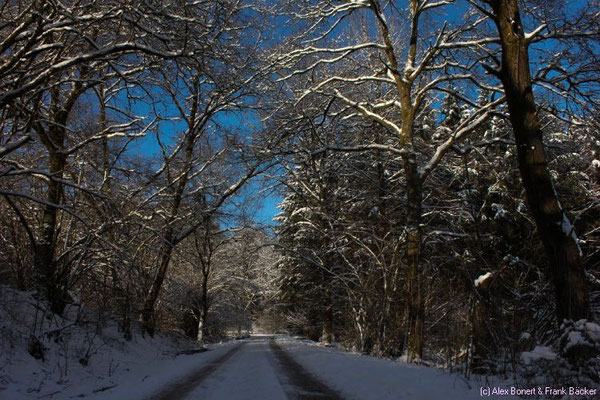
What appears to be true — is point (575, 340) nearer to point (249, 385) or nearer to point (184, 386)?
point (249, 385)

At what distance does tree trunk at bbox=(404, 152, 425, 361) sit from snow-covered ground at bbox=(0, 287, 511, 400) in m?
1.92

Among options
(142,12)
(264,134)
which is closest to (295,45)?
(264,134)

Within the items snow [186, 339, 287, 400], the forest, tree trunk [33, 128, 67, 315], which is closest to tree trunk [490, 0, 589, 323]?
the forest

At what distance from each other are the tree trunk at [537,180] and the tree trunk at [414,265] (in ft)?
14.8

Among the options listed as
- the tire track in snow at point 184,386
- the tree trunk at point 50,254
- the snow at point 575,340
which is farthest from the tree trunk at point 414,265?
the tree trunk at point 50,254

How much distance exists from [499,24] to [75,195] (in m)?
9.83

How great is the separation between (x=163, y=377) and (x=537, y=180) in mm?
7008

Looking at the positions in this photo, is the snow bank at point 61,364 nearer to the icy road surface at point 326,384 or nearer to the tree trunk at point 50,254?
the tree trunk at point 50,254

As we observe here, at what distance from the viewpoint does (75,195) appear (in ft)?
35.1

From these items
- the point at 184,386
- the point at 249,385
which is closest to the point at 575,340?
the point at 249,385

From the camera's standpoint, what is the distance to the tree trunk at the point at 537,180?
201 inches

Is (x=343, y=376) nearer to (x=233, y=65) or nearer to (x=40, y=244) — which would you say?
(x=233, y=65)

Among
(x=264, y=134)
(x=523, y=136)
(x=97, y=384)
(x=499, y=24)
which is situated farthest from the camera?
(x=264, y=134)

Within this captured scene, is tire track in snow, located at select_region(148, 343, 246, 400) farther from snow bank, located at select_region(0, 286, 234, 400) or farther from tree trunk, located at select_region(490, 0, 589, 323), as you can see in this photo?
tree trunk, located at select_region(490, 0, 589, 323)
